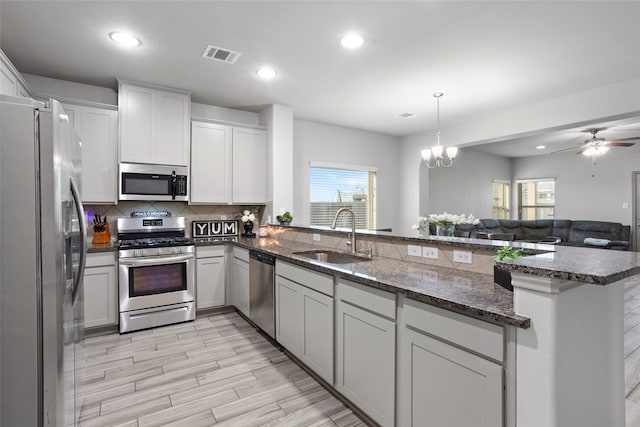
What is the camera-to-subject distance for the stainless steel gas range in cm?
326

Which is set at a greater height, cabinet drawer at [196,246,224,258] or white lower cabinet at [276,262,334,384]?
cabinet drawer at [196,246,224,258]

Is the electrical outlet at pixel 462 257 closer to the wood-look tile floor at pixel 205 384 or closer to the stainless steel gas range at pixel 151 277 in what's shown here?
the wood-look tile floor at pixel 205 384

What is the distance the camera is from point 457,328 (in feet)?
4.41

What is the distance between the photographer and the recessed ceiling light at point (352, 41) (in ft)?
8.65

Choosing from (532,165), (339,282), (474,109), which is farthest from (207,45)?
(532,165)

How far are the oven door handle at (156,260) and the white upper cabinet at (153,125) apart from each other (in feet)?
3.66

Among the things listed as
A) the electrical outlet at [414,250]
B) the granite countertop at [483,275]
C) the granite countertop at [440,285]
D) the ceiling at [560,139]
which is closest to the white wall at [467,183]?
the ceiling at [560,139]

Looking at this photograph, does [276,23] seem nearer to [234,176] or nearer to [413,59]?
[413,59]

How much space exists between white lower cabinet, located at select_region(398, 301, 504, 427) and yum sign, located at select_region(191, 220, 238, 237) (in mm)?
3340

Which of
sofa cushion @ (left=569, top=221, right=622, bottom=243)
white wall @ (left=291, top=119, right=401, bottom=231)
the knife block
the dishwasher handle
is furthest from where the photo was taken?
sofa cushion @ (left=569, top=221, right=622, bottom=243)

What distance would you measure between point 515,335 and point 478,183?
8.03 metres

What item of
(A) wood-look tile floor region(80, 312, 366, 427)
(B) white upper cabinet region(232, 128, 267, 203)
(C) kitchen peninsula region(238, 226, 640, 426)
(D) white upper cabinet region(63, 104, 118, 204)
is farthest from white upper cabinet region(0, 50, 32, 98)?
(C) kitchen peninsula region(238, 226, 640, 426)

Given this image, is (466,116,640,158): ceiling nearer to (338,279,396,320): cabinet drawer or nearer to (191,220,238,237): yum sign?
(191,220,238,237): yum sign

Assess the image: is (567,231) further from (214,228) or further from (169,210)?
(169,210)
